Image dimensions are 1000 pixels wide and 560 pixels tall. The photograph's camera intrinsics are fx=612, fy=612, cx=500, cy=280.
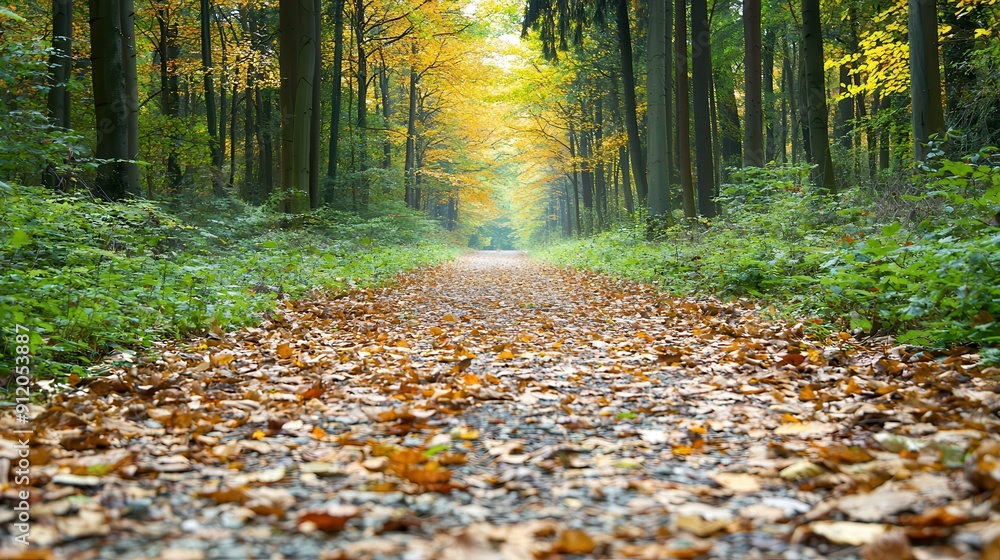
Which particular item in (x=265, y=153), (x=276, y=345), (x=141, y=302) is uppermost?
(x=265, y=153)

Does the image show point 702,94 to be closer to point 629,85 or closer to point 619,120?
point 629,85

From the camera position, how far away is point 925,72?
812 cm

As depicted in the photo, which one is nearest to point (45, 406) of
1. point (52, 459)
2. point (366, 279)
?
point (52, 459)

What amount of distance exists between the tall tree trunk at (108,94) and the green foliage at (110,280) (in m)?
0.84

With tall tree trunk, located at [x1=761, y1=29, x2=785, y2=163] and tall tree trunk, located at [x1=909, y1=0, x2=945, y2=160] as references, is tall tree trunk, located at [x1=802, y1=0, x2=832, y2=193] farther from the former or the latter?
tall tree trunk, located at [x1=761, y1=29, x2=785, y2=163]

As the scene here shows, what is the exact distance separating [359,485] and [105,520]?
0.80 metres

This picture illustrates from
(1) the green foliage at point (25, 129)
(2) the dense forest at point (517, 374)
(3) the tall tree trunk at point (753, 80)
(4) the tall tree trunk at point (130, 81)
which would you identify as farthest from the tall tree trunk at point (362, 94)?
(1) the green foliage at point (25, 129)

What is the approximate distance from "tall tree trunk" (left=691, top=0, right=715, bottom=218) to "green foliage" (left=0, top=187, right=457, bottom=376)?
870 cm

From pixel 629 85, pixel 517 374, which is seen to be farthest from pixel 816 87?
pixel 517 374

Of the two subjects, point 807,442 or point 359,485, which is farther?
point 807,442

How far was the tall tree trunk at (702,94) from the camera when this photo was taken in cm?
1407

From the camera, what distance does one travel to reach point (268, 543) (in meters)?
1.80

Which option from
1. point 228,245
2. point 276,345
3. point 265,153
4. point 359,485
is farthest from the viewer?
point 265,153

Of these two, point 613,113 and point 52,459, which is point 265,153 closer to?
point 613,113
